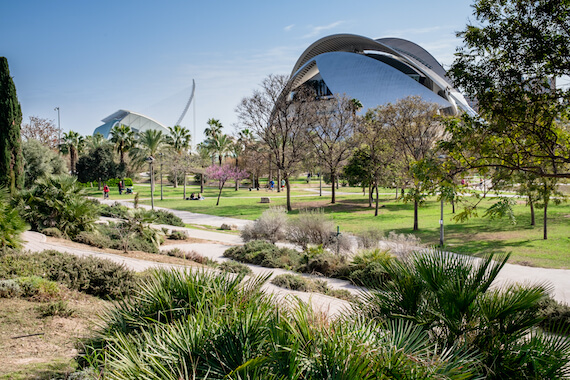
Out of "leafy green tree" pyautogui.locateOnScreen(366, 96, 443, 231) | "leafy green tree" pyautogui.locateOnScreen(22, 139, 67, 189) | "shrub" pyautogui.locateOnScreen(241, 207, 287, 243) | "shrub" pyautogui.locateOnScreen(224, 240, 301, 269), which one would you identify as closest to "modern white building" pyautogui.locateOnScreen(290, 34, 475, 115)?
"leafy green tree" pyautogui.locateOnScreen(366, 96, 443, 231)

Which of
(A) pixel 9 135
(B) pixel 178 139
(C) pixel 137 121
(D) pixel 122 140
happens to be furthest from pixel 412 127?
(C) pixel 137 121

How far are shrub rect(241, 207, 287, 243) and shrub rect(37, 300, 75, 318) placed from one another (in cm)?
1147

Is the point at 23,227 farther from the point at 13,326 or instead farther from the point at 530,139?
the point at 530,139

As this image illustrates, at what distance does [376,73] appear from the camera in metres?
71.8

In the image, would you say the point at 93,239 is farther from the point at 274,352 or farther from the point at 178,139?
the point at 178,139

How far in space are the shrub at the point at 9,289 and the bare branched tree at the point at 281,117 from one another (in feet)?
84.7

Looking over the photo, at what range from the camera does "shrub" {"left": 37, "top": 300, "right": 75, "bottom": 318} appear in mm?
6129

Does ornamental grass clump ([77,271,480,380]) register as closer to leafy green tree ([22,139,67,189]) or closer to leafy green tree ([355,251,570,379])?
leafy green tree ([355,251,570,379])

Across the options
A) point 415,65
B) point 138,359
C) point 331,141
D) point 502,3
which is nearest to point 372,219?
point 331,141

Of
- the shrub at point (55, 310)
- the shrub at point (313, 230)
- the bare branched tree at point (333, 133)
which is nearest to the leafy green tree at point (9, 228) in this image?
the shrub at point (55, 310)

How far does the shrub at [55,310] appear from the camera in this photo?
6129 millimetres

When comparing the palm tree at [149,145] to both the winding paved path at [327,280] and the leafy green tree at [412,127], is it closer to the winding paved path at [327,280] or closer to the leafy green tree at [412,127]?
the leafy green tree at [412,127]

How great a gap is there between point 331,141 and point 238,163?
87.1 ft

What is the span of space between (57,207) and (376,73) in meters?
65.8
